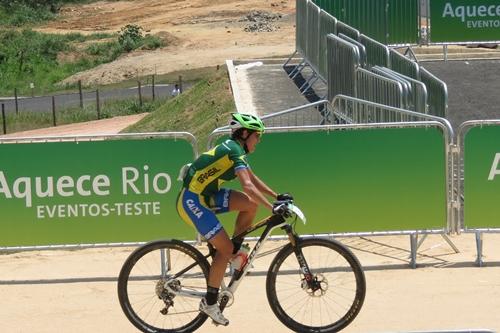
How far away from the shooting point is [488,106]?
21.1 metres

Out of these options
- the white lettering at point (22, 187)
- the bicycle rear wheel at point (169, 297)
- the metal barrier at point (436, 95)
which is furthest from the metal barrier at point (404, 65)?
the bicycle rear wheel at point (169, 297)

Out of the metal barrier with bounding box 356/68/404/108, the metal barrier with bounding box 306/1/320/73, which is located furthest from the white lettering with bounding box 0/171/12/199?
the metal barrier with bounding box 306/1/320/73

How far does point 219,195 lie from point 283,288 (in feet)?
3.78

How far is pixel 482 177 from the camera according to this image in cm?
1124

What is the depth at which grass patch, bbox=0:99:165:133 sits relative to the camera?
1736 inches

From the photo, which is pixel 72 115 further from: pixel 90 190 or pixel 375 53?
pixel 90 190

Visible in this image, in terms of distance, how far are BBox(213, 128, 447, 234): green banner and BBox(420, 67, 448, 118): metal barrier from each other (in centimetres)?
431

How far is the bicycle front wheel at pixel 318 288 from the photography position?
8.52 metres

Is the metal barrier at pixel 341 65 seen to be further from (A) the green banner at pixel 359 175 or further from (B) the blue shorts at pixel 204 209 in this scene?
(B) the blue shorts at pixel 204 209

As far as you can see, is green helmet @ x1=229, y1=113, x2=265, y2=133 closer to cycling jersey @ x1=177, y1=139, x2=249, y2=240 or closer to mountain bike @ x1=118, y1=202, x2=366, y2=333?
cycling jersey @ x1=177, y1=139, x2=249, y2=240

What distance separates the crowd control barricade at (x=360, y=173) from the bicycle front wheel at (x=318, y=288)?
2.11 m

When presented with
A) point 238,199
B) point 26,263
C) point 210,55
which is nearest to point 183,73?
point 210,55

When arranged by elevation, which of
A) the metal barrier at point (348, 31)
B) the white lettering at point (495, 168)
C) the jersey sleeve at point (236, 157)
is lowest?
the white lettering at point (495, 168)

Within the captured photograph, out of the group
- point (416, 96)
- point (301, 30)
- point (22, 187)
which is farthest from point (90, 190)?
point (301, 30)
